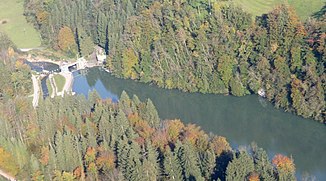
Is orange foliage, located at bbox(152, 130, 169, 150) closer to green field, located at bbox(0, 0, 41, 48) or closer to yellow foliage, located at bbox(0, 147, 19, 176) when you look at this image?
yellow foliage, located at bbox(0, 147, 19, 176)

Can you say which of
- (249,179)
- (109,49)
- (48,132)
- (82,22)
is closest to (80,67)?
(109,49)

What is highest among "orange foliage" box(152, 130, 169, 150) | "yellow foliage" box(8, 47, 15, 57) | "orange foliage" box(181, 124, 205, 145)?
"orange foliage" box(181, 124, 205, 145)

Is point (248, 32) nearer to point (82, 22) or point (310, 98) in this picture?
point (310, 98)

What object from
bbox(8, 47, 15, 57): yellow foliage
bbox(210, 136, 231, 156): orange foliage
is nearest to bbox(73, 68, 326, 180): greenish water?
bbox(210, 136, 231, 156): orange foliage

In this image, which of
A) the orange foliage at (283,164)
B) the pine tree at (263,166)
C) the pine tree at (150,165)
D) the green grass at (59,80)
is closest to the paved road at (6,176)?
the pine tree at (150,165)

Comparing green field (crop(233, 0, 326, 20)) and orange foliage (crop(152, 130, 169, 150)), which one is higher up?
green field (crop(233, 0, 326, 20))

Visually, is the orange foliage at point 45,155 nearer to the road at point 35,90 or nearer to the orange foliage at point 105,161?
the orange foliage at point 105,161

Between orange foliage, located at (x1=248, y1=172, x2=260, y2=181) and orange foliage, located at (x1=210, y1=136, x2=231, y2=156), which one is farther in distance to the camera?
orange foliage, located at (x1=210, y1=136, x2=231, y2=156)
